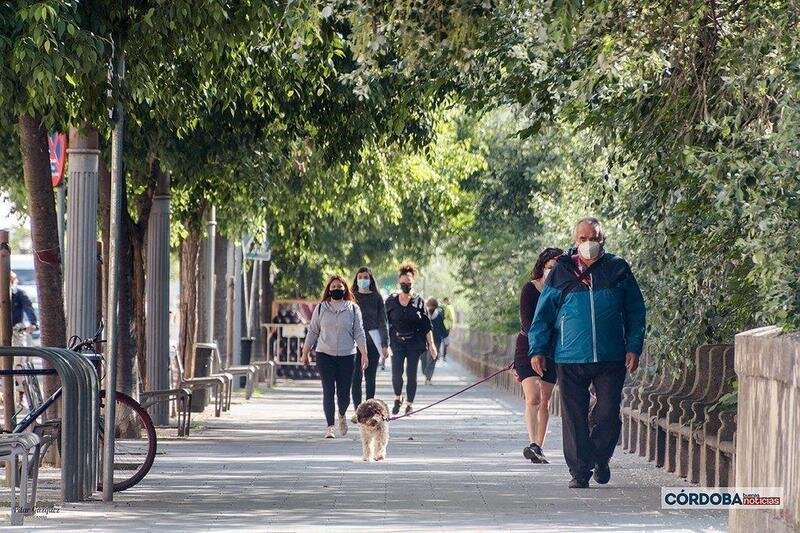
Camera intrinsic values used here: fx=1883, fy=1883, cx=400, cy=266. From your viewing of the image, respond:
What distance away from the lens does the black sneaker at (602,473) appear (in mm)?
13289

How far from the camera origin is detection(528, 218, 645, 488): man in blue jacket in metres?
13.0

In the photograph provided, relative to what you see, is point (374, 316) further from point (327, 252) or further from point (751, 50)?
point (327, 252)

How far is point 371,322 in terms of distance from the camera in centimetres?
2086

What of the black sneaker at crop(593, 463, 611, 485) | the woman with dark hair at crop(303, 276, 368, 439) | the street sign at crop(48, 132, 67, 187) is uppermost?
the street sign at crop(48, 132, 67, 187)

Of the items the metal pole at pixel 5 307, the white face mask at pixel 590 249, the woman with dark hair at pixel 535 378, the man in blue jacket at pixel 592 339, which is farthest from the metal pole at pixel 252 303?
the white face mask at pixel 590 249

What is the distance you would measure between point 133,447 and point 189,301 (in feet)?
42.4

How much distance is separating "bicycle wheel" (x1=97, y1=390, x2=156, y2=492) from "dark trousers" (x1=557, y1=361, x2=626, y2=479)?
114 inches

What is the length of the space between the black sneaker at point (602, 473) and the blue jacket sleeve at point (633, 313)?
33.9 inches

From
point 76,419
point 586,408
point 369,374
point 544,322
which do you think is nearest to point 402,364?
point 369,374

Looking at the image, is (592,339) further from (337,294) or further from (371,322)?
(371,322)

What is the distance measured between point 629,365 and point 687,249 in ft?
5.23

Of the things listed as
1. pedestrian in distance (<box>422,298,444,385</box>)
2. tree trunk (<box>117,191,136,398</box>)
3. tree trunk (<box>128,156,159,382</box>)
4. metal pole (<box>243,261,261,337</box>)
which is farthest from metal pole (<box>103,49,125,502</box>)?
pedestrian in distance (<box>422,298,444,385</box>)

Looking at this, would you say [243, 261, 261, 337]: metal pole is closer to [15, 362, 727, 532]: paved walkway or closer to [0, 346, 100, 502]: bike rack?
[15, 362, 727, 532]: paved walkway

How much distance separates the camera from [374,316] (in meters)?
20.9
